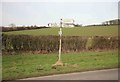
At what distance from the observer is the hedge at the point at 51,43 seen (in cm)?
2383

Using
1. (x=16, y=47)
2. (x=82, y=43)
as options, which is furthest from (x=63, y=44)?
(x=16, y=47)

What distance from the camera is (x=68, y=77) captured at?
13148 mm

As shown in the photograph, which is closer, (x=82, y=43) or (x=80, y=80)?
(x=80, y=80)

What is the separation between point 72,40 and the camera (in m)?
28.3

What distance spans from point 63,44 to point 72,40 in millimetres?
1523

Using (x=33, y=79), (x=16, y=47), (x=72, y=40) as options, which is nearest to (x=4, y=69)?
(x=33, y=79)

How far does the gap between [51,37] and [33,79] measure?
1476 centimetres

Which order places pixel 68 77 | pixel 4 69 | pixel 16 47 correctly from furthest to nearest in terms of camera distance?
pixel 16 47, pixel 4 69, pixel 68 77

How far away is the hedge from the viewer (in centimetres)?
2383

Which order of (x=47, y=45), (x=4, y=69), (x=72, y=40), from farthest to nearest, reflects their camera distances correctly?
(x=72, y=40), (x=47, y=45), (x=4, y=69)

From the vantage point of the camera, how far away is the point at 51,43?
26609 millimetres

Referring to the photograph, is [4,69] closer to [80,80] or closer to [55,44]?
[80,80]

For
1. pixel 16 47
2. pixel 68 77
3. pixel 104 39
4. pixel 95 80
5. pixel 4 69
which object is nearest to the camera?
pixel 95 80

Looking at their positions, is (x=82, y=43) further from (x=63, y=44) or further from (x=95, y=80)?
(x=95, y=80)
